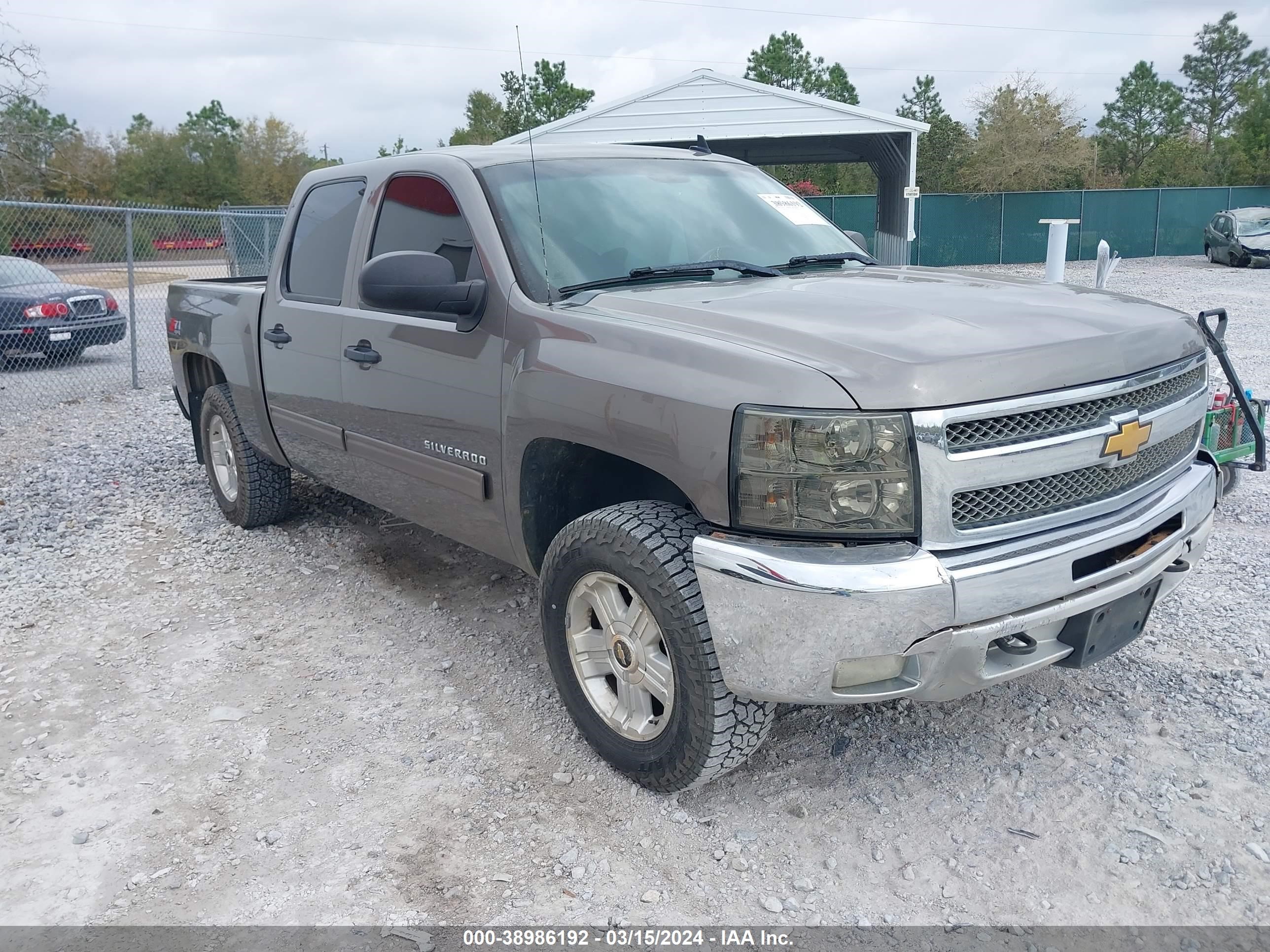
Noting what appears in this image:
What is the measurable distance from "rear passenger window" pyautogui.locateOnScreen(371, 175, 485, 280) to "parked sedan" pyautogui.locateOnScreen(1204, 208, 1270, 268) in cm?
2605

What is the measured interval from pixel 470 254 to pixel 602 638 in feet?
4.80

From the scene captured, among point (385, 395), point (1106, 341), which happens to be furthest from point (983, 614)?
point (385, 395)

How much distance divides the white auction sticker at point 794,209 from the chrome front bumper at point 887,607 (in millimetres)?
1995

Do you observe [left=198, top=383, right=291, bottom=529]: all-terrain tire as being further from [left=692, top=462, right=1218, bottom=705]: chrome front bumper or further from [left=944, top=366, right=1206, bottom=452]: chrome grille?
[left=944, top=366, right=1206, bottom=452]: chrome grille

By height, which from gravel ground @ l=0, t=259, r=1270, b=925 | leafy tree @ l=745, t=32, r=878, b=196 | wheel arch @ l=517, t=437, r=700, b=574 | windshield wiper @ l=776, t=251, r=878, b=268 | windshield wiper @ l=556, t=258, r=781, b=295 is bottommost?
gravel ground @ l=0, t=259, r=1270, b=925

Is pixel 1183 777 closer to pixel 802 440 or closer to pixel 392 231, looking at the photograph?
pixel 802 440

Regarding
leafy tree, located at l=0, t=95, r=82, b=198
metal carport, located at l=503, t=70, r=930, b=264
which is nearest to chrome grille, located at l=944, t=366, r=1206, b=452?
metal carport, located at l=503, t=70, r=930, b=264

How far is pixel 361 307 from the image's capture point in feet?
14.0

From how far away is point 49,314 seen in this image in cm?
1229

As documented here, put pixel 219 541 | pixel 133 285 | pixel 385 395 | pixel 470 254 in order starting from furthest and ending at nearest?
pixel 133 285, pixel 219 541, pixel 385 395, pixel 470 254

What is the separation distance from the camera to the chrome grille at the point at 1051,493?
264 centimetres

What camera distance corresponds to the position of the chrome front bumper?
251 cm

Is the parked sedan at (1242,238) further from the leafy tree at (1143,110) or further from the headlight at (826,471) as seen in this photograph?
the leafy tree at (1143,110)

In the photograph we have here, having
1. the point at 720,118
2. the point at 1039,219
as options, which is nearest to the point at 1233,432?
the point at 720,118
